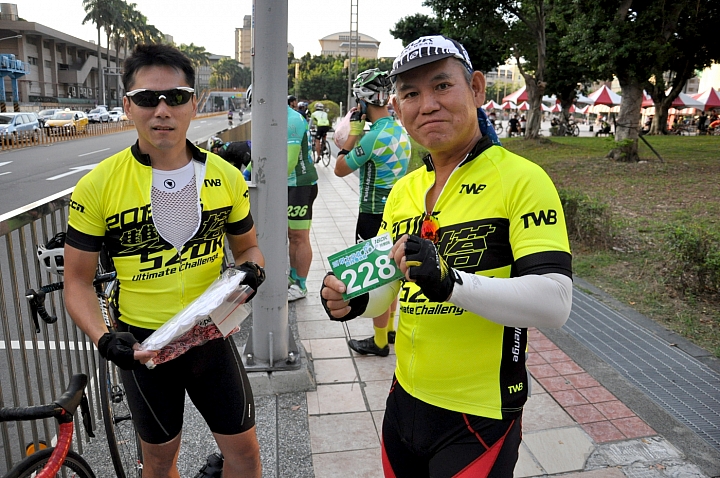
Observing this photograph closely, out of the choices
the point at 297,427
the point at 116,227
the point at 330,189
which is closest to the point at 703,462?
the point at 297,427

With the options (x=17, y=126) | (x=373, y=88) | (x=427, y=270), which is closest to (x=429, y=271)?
(x=427, y=270)

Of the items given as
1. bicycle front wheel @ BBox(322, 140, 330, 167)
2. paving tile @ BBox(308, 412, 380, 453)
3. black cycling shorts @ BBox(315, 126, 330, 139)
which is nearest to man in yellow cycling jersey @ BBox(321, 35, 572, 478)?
paving tile @ BBox(308, 412, 380, 453)

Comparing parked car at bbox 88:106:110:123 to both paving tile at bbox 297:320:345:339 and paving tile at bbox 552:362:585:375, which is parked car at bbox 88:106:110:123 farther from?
paving tile at bbox 552:362:585:375

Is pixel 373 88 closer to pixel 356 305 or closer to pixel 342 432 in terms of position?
pixel 342 432

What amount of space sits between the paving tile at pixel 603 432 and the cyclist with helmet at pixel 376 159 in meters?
1.75

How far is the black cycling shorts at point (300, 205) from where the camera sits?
19.3 ft

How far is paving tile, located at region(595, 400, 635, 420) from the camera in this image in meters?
3.78

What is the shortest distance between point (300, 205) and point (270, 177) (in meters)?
1.90

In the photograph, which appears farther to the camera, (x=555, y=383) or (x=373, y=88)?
(x=373, y=88)

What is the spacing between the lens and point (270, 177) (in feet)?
13.2

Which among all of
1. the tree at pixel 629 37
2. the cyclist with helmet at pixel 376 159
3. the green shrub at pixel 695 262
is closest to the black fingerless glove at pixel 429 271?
the cyclist with helmet at pixel 376 159

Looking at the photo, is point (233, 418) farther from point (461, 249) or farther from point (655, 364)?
point (655, 364)

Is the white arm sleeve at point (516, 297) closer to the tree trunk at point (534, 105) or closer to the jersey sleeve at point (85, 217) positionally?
the jersey sleeve at point (85, 217)

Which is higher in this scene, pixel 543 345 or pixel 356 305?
pixel 356 305
